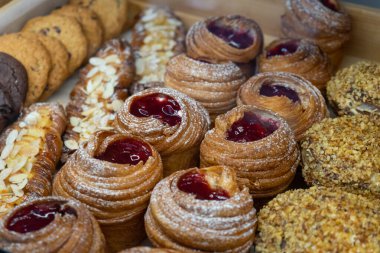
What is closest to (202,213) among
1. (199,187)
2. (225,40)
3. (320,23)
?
(199,187)

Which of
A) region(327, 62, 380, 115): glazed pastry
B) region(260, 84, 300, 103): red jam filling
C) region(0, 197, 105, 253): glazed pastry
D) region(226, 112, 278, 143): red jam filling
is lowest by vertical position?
region(327, 62, 380, 115): glazed pastry

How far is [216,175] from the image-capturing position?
2160mm

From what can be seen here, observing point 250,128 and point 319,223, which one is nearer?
point 319,223

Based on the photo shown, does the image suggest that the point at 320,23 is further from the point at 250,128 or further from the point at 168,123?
the point at 168,123

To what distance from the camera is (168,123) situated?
2594mm

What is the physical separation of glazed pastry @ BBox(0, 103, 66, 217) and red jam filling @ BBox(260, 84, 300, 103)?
4.04 feet

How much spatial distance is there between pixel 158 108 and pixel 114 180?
22.2 inches

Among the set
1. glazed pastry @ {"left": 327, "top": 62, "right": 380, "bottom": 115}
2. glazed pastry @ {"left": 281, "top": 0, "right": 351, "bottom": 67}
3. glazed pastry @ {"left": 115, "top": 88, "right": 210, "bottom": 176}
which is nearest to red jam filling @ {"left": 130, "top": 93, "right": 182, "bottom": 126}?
glazed pastry @ {"left": 115, "top": 88, "right": 210, "bottom": 176}

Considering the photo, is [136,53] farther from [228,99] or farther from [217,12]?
[228,99]

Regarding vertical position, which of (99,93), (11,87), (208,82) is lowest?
(99,93)

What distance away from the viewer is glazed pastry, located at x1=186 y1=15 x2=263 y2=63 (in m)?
3.25

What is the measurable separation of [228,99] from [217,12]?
1.23m

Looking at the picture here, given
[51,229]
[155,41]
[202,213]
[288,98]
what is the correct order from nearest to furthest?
1. [51,229]
2. [202,213]
3. [288,98]
4. [155,41]

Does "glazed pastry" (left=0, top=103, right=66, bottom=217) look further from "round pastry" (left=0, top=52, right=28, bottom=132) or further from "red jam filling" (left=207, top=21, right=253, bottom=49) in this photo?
"red jam filling" (left=207, top=21, right=253, bottom=49)
